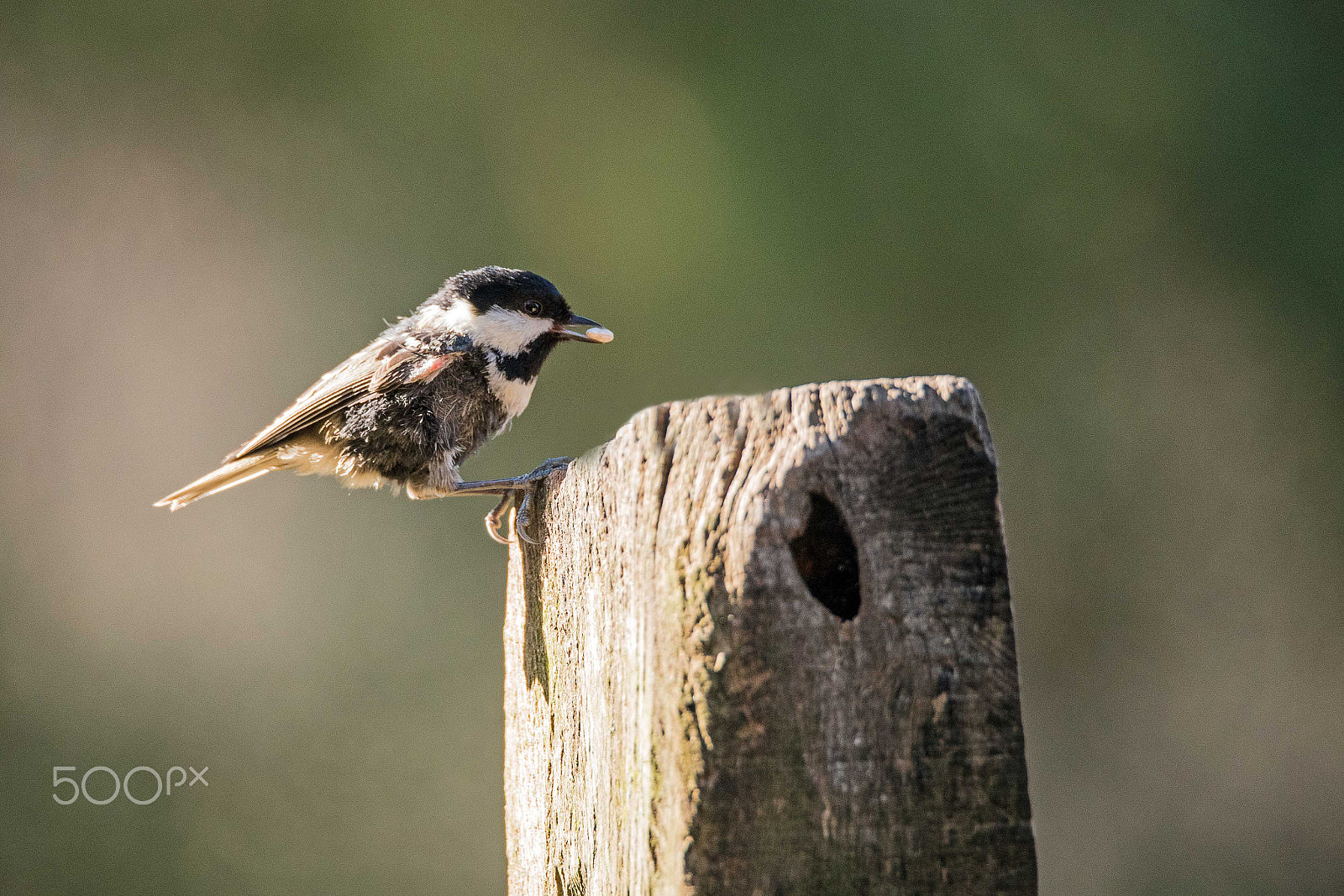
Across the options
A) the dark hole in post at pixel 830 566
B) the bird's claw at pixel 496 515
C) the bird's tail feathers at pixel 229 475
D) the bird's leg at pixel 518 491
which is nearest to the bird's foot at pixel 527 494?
the bird's leg at pixel 518 491

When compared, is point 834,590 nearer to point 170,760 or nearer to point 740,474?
point 740,474

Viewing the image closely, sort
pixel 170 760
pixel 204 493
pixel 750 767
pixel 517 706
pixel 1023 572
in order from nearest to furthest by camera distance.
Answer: pixel 750 767, pixel 517 706, pixel 204 493, pixel 170 760, pixel 1023 572

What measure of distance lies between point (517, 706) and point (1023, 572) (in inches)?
129

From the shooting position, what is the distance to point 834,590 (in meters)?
0.91

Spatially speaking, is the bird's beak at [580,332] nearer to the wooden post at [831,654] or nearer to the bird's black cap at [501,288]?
the bird's black cap at [501,288]

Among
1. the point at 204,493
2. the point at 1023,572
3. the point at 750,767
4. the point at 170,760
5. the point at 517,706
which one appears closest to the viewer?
the point at 750,767

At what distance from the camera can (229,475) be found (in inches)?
116

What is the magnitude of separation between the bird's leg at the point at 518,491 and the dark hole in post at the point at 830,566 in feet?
2.26

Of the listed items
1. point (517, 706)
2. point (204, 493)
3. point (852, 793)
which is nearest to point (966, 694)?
point (852, 793)

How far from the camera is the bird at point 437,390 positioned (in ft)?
8.55

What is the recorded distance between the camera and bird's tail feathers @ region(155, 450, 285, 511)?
2.86m

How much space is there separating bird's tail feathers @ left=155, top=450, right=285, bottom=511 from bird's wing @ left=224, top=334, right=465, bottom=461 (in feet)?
0.11

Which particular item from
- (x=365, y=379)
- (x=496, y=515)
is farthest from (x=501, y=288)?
(x=496, y=515)

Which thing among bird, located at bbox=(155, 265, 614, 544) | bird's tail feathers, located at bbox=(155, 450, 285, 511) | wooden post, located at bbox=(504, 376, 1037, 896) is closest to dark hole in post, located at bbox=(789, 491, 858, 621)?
wooden post, located at bbox=(504, 376, 1037, 896)
